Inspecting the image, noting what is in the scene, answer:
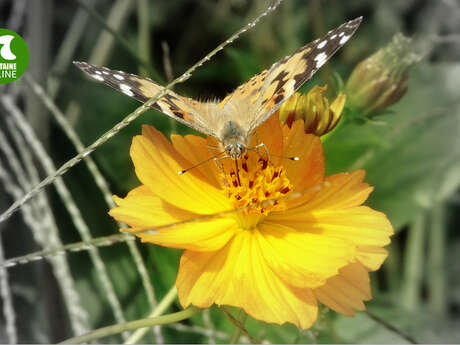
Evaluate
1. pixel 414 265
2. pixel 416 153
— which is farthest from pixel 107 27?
pixel 414 265

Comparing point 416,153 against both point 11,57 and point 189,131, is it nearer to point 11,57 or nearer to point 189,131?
point 189,131

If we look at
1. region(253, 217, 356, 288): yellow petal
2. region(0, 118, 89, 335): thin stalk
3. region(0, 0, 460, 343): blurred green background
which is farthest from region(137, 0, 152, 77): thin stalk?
region(253, 217, 356, 288): yellow petal

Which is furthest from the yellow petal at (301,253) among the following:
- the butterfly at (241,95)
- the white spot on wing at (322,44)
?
the white spot on wing at (322,44)

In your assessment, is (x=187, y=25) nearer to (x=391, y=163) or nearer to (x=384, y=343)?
(x=391, y=163)

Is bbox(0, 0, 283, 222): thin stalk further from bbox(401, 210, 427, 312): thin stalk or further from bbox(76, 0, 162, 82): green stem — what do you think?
bbox(401, 210, 427, 312): thin stalk

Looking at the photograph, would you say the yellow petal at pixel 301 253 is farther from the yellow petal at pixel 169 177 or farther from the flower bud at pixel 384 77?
the flower bud at pixel 384 77
